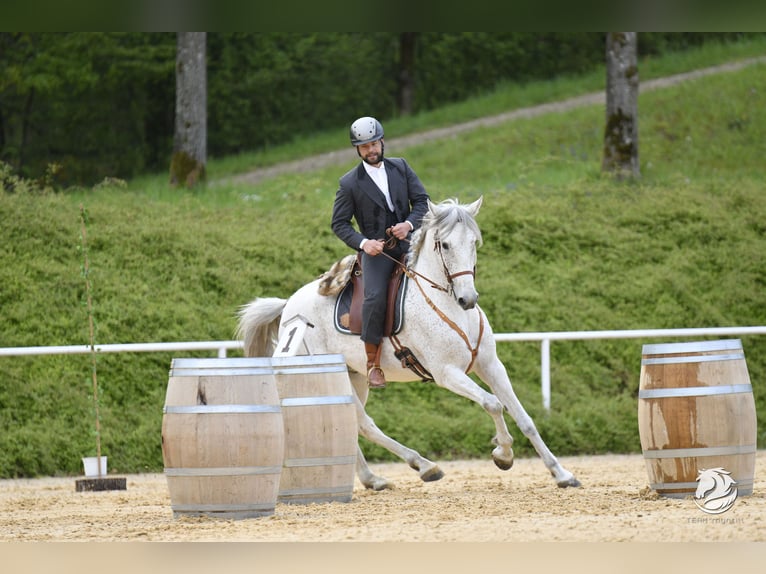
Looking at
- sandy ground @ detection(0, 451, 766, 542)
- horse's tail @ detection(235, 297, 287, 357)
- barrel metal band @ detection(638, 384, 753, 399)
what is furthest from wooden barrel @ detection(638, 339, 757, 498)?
horse's tail @ detection(235, 297, 287, 357)

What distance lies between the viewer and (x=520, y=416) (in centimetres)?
855

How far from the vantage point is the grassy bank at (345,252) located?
12508 mm

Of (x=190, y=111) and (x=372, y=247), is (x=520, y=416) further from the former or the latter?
(x=190, y=111)

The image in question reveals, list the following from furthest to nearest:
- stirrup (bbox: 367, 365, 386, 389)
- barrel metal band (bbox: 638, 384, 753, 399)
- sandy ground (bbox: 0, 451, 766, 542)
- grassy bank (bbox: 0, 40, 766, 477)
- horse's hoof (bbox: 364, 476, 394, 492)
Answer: grassy bank (bbox: 0, 40, 766, 477)
horse's hoof (bbox: 364, 476, 394, 492)
stirrup (bbox: 367, 365, 386, 389)
barrel metal band (bbox: 638, 384, 753, 399)
sandy ground (bbox: 0, 451, 766, 542)

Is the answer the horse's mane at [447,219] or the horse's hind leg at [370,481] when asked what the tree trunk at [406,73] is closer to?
the horse's hind leg at [370,481]

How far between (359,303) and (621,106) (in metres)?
10.5

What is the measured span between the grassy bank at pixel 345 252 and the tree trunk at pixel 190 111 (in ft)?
1.87

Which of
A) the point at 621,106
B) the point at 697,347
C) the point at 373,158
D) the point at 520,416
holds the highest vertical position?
the point at 621,106

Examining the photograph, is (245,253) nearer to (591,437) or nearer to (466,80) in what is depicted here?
(591,437)

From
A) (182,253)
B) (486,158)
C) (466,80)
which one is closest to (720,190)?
(486,158)

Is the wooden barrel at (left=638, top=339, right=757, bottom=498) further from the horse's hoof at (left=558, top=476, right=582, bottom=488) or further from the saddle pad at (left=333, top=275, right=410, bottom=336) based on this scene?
the saddle pad at (left=333, top=275, right=410, bottom=336)

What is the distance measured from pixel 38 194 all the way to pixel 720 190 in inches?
410

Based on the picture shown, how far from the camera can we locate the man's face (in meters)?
8.88

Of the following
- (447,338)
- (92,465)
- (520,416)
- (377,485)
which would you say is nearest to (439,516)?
(520,416)
